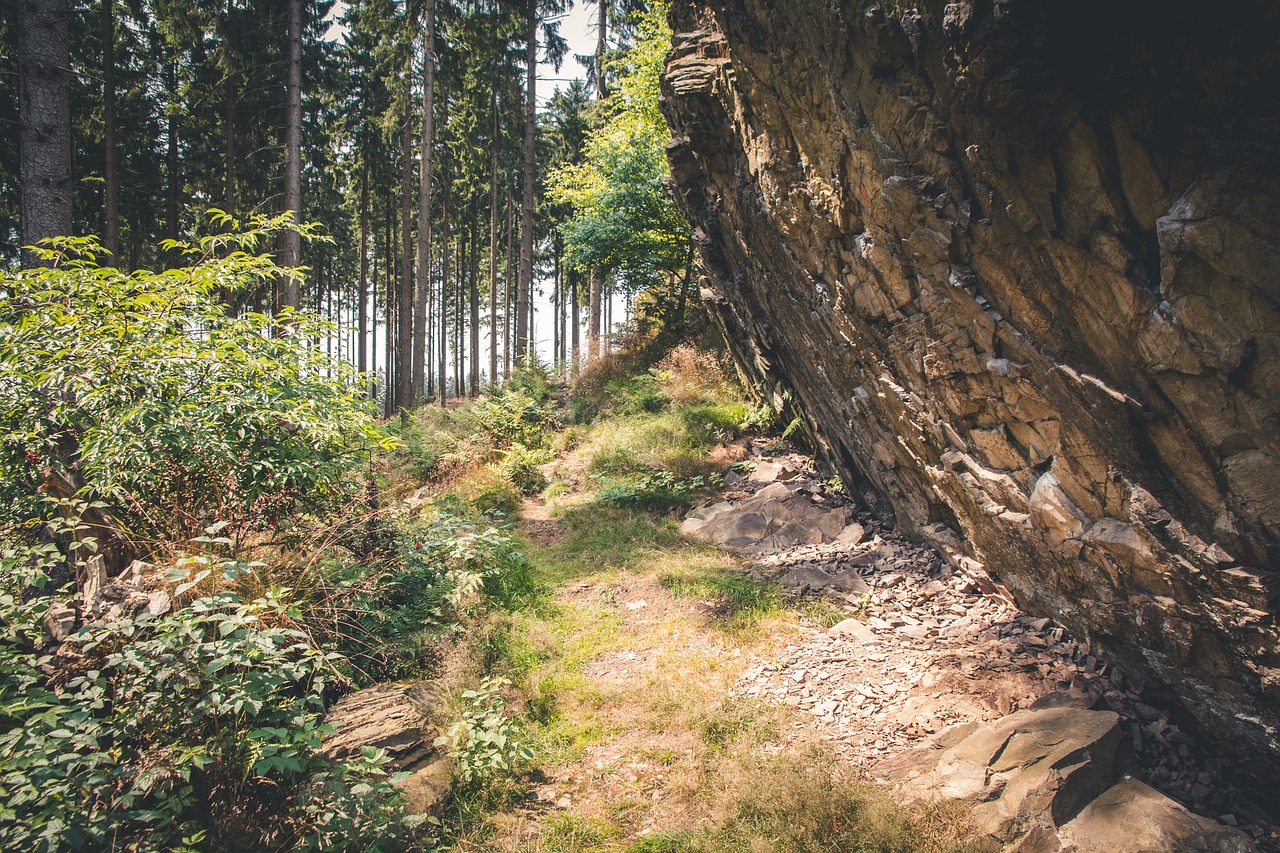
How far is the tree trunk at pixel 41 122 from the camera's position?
18.5ft

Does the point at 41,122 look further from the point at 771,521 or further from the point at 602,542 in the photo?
the point at 771,521

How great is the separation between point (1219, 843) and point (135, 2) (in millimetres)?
21813

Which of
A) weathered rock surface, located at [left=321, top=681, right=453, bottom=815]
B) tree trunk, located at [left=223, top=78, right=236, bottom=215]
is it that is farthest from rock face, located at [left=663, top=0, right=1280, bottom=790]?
tree trunk, located at [left=223, top=78, right=236, bottom=215]

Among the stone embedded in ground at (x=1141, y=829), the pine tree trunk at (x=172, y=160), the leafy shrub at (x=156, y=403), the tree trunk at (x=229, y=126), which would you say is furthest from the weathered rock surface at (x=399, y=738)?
the pine tree trunk at (x=172, y=160)

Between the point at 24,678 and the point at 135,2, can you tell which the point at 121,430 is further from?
the point at 135,2

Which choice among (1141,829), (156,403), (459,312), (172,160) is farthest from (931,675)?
(459,312)

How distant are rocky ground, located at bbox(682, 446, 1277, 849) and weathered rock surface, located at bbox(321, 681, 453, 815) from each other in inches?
96.1

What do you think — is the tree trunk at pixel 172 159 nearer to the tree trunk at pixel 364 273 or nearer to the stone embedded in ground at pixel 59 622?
the tree trunk at pixel 364 273

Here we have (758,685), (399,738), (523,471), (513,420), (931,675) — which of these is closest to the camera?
(399,738)

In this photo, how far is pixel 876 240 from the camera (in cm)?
428

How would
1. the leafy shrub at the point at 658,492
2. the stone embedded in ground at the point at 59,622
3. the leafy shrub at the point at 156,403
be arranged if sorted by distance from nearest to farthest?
the stone embedded in ground at the point at 59,622 < the leafy shrub at the point at 156,403 < the leafy shrub at the point at 658,492

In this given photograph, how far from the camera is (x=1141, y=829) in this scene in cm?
278

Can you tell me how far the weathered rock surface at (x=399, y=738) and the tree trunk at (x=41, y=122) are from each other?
6253 millimetres

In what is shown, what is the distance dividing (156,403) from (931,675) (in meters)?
6.17
